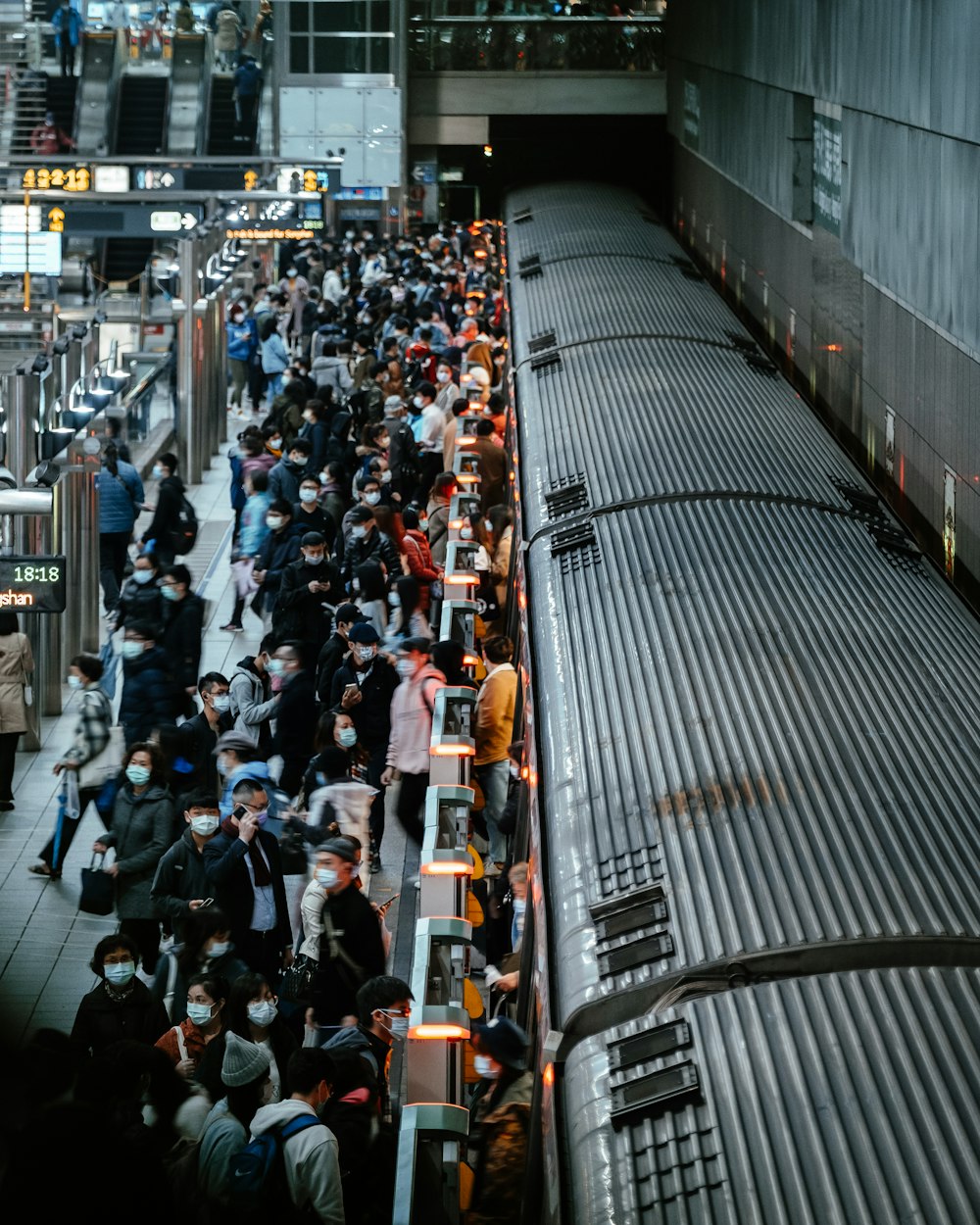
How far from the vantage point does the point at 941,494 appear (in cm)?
1052

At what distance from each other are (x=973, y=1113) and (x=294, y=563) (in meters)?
8.48

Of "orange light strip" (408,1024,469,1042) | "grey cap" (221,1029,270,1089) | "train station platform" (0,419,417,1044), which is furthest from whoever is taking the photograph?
"train station platform" (0,419,417,1044)

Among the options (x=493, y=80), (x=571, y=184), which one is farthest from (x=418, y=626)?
(x=493, y=80)

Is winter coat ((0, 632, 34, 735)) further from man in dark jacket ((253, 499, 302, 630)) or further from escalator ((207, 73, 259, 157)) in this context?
escalator ((207, 73, 259, 157))

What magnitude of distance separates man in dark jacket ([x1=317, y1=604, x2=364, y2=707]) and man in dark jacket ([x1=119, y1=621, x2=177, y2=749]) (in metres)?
0.93

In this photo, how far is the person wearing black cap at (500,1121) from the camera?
5258 millimetres

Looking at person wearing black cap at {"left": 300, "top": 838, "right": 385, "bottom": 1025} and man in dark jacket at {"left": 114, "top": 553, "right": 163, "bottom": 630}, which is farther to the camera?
man in dark jacket at {"left": 114, "top": 553, "right": 163, "bottom": 630}

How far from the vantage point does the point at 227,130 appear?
41.0 metres

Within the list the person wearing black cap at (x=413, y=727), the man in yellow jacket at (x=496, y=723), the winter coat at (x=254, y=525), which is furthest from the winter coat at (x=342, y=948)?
the winter coat at (x=254, y=525)

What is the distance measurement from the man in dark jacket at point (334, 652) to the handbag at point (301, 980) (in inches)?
134

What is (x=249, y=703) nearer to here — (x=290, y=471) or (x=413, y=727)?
(x=413, y=727)

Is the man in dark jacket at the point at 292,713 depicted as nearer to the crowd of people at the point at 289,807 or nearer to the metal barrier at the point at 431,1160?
the crowd of people at the point at 289,807

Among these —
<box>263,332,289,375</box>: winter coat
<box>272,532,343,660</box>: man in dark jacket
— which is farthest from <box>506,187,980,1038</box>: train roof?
<box>263,332,289,375</box>: winter coat

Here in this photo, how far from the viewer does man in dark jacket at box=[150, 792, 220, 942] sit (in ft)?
25.8
